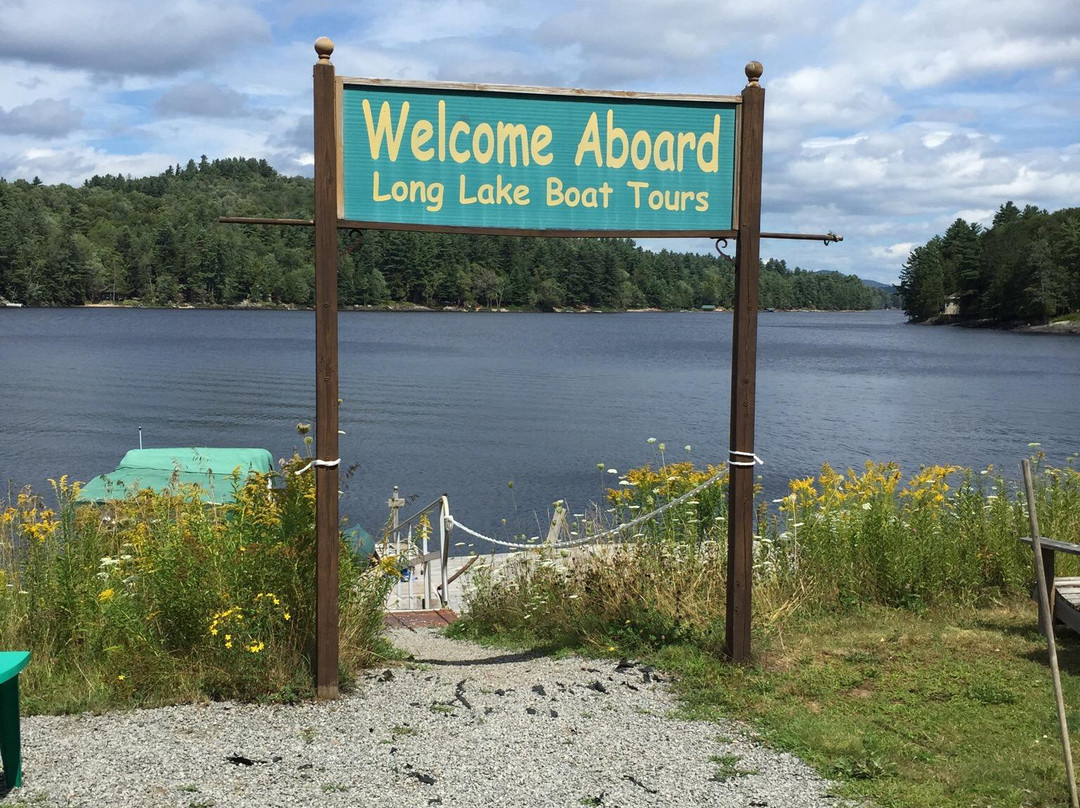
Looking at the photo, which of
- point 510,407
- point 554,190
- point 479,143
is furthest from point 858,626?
point 510,407

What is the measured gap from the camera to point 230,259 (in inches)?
6201

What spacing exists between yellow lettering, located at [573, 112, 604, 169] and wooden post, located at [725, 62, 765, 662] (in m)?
0.92

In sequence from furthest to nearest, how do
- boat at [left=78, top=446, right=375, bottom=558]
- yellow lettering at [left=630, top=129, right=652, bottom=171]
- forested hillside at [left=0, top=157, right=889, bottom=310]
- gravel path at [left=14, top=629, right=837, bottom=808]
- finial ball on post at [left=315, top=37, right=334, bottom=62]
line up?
1. forested hillside at [left=0, top=157, right=889, bottom=310]
2. boat at [left=78, top=446, right=375, bottom=558]
3. yellow lettering at [left=630, top=129, right=652, bottom=171]
4. finial ball on post at [left=315, top=37, right=334, bottom=62]
5. gravel path at [left=14, top=629, right=837, bottom=808]

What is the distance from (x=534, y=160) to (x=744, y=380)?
1919 mm

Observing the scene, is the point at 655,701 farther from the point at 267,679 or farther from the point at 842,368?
the point at 842,368

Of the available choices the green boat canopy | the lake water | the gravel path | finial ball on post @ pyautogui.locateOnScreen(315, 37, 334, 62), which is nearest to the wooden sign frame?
finial ball on post @ pyautogui.locateOnScreen(315, 37, 334, 62)

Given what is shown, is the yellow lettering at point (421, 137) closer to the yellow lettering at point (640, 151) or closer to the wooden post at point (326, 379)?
the wooden post at point (326, 379)

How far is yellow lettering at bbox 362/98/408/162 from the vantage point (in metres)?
6.08

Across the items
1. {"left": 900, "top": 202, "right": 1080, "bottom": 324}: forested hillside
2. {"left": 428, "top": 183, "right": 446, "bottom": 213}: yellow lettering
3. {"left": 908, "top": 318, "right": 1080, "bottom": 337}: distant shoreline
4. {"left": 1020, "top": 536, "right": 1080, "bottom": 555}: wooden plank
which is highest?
{"left": 900, "top": 202, "right": 1080, "bottom": 324}: forested hillside

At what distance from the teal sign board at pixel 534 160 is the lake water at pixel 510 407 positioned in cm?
647

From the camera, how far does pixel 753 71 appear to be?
21.1 feet

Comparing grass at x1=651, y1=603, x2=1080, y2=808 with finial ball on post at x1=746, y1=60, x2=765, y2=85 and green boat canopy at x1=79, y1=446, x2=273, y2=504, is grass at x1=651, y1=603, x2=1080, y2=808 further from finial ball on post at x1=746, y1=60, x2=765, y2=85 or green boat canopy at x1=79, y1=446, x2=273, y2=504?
green boat canopy at x1=79, y1=446, x2=273, y2=504

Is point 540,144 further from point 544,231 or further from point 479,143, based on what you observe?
point 544,231

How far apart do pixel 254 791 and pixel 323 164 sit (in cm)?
342
